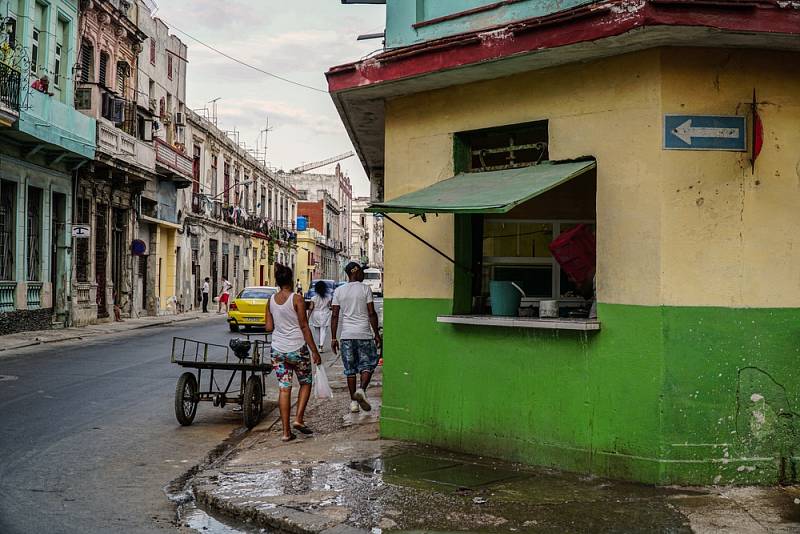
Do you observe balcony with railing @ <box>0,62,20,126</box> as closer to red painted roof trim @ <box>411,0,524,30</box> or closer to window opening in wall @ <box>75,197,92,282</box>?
window opening in wall @ <box>75,197,92,282</box>

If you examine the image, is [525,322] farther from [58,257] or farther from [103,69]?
[103,69]

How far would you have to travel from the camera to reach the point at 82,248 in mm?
27875

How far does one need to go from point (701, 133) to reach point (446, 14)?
315 centimetres

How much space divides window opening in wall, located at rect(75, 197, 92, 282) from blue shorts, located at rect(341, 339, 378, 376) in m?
19.1

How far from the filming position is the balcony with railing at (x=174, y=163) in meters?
34.0

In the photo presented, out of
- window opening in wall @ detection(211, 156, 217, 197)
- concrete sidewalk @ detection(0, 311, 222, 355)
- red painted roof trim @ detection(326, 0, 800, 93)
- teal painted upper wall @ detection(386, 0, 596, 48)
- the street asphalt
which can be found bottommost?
the street asphalt

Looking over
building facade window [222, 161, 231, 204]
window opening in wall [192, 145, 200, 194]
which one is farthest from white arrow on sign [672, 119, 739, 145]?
building facade window [222, 161, 231, 204]

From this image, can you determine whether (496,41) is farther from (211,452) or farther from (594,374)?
(211,452)

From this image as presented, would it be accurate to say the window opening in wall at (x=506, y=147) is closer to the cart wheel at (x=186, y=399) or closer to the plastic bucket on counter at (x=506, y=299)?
the plastic bucket on counter at (x=506, y=299)

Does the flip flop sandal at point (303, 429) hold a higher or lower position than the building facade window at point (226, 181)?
lower

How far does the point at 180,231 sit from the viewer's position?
128 ft

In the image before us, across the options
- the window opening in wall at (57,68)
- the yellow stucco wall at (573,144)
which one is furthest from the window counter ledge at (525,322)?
the window opening in wall at (57,68)

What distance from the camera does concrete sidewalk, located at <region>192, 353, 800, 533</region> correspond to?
5633 mm

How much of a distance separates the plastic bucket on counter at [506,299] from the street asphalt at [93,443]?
3.03 m
